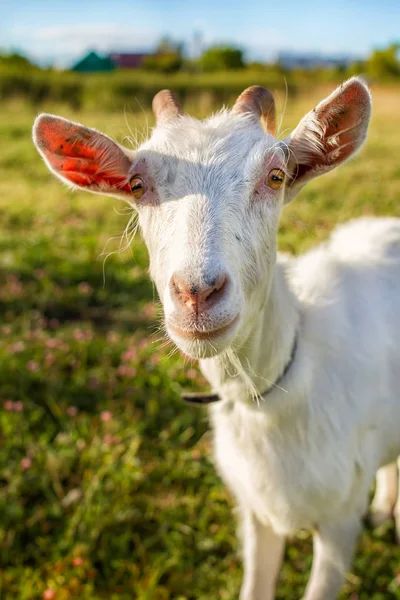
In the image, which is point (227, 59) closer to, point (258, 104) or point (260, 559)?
point (258, 104)

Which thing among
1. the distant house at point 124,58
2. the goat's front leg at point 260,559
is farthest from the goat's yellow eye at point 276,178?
the distant house at point 124,58

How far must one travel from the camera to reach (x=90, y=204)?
8766 millimetres

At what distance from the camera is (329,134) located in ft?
7.34

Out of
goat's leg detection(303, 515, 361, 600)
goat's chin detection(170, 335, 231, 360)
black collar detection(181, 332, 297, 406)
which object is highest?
goat's chin detection(170, 335, 231, 360)

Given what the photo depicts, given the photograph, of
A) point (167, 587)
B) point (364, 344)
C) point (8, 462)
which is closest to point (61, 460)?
point (8, 462)

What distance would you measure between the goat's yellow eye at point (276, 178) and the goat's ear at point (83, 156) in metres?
0.61

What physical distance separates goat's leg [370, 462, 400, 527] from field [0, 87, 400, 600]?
0.30 ft

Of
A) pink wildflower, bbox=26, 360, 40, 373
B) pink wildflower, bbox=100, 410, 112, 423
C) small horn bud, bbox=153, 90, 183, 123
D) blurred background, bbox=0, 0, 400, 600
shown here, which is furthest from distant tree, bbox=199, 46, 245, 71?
small horn bud, bbox=153, 90, 183, 123

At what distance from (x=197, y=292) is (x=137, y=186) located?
71 cm

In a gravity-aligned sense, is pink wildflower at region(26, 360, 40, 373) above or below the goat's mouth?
below

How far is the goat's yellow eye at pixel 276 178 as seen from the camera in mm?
2105

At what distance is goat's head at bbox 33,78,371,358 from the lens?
1.79 metres

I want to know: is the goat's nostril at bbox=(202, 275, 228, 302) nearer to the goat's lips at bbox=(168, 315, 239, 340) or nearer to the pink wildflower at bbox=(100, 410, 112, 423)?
the goat's lips at bbox=(168, 315, 239, 340)

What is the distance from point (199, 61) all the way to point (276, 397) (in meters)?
39.2
